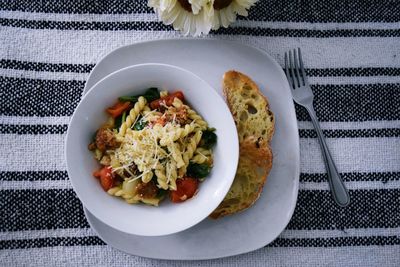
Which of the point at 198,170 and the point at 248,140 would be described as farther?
the point at 248,140

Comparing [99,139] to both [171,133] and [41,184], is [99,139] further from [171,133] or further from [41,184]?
[41,184]

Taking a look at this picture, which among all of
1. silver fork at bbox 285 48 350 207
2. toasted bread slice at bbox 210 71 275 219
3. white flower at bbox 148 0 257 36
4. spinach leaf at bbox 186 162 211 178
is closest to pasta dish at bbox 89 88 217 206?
spinach leaf at bbox 186 162 211 178

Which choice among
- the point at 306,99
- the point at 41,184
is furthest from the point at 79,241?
the point at 306,99

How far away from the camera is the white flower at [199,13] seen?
2545 millimetres

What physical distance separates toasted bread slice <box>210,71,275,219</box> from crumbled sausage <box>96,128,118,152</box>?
68cm

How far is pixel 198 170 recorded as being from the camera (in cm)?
256

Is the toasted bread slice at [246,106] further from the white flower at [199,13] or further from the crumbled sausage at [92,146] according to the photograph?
the crumbled sausage at [92,146]

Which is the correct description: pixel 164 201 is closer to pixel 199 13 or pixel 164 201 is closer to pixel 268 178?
pixel 268 178

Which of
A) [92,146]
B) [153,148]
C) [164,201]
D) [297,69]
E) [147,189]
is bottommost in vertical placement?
[164,201]

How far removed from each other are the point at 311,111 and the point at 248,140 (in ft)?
1.50

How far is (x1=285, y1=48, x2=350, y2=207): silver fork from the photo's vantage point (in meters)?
2.87

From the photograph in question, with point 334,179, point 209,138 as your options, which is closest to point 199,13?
point 209,138

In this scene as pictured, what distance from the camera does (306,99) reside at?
287cm

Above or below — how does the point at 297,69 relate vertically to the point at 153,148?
Answer: above
